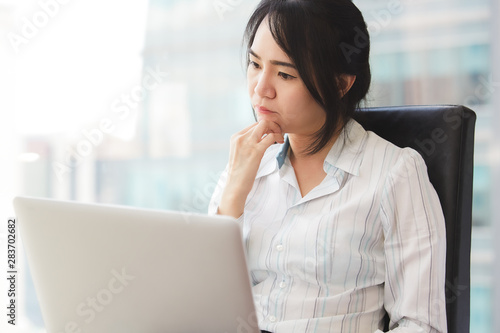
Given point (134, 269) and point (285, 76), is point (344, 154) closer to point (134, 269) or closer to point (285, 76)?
point (285, 76)

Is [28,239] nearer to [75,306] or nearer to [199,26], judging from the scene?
[75,306]

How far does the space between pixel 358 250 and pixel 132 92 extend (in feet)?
4.49

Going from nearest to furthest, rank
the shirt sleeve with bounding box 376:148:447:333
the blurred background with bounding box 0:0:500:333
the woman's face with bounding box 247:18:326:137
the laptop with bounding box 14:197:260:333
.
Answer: the laptop with bounding box 14:197:260:333 < the shirt sleeve with bounding box 376:148:447:333 < the woman's face with bounding box 247:18:326:137 < the blurred background with bounding box 0:0:500:333

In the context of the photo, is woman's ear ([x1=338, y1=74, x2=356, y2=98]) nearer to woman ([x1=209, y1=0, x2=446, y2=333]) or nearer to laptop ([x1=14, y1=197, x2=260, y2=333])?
woman ([x1=209, y1=0, x2=446, y2=333])

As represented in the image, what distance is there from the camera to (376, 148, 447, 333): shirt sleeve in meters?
0.93

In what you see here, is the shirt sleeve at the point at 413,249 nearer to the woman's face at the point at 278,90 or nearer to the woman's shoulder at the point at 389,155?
the woman's shoulder at the point at 389,155

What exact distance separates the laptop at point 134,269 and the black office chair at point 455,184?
1.53ft

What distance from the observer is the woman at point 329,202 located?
0.96 metres

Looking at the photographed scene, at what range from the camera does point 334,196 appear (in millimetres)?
1047

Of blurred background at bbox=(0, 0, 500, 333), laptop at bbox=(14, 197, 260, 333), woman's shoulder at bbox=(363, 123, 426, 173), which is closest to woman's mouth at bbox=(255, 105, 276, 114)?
woman's shoulder at bbox=(363, 123, 426, 173)

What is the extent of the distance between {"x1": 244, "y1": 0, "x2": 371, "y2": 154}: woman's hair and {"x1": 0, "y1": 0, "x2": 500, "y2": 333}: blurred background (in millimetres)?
609

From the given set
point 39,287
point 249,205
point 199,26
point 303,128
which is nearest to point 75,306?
point 39,287

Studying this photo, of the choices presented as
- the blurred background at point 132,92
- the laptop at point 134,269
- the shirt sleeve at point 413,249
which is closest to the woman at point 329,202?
the shirt sleeve at point 413,249

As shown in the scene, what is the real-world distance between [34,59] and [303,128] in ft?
5.13
